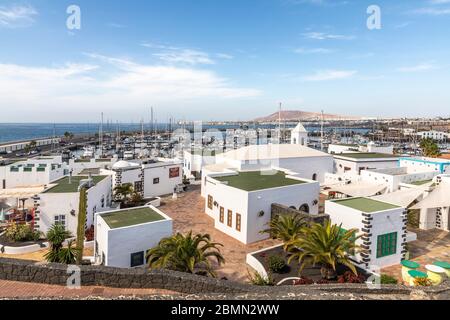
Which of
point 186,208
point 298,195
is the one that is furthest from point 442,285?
point 186,208

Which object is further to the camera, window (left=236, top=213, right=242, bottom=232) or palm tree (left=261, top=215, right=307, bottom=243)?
window (left=236, top=213, right=242, bottom=232)

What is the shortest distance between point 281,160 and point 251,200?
13.7 m

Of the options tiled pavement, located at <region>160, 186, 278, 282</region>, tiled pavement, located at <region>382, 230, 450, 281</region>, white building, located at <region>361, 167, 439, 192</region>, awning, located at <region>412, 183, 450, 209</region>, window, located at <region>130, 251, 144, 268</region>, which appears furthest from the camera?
white building, located at <region>361, 167, 439, 192</region>

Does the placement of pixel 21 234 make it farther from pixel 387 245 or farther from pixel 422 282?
pixel 387 245

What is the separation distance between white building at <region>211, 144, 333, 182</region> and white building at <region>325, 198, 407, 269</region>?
13564 mm

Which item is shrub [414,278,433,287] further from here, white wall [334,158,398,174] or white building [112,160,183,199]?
white wall [334,158,398,174]

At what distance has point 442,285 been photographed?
821 centimetres

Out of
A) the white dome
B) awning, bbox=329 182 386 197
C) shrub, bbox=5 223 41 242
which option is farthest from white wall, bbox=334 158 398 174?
shrub, bbox=5 223 41 242

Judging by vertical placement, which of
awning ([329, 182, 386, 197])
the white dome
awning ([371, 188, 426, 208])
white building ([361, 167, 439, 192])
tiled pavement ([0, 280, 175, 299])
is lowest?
tiled pavement ([0, 280, 175, 299])

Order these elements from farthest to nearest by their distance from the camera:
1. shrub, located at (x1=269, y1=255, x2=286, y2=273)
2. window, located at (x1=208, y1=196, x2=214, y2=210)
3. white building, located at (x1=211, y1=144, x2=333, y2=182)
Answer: white building, located at (x1=211, y1=144, x2=333, y2=182) → window, located at (x1=208, y1=196, x2=214, y2=210) → shrub, located at (x1=269, y1=255, x2=286, y2=273)

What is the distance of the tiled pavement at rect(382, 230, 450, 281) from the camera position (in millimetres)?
15945

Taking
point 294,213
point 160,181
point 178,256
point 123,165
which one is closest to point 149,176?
point 160,181
